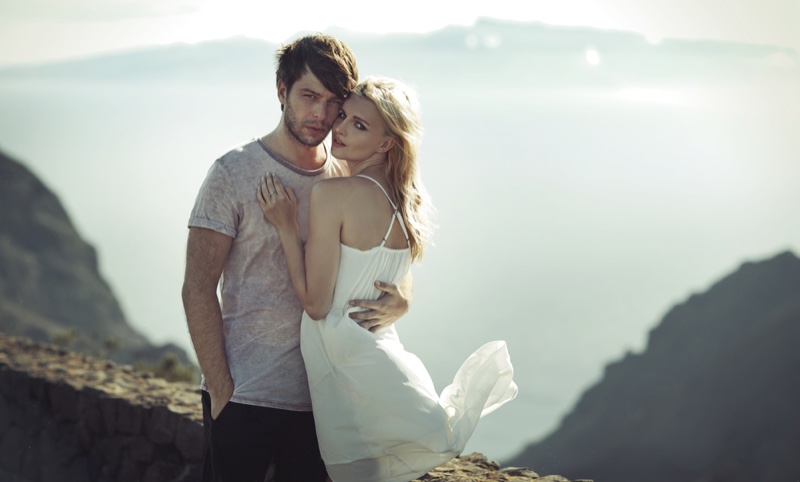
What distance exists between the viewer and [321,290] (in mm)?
2672

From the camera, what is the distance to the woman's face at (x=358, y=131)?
2760 millimetres

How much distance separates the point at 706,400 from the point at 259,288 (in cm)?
3254

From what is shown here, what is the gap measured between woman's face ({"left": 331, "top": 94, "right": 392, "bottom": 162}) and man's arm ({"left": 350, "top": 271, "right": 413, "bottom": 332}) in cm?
48

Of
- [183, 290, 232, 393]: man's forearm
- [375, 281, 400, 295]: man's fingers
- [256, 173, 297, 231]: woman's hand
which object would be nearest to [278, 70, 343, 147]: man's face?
[256, 173, 297, 231]: woman's hand

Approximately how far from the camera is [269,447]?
2896 mm

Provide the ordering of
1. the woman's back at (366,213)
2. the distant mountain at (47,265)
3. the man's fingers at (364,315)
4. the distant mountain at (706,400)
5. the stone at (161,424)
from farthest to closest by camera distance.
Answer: the distant mountain at (47,265) < the distant mountain at (706,400) < the stone at (161,424) < the man's fingers at (364,315) < the woman's back at (366,213)

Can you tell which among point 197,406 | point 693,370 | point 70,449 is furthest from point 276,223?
point 693,370

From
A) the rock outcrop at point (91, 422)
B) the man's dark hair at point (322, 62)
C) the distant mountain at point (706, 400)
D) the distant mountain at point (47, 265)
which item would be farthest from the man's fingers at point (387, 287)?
the distant mountain at point (47, 265)

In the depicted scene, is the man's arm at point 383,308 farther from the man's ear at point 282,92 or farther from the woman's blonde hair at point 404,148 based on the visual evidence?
the man's ear at point 282,92

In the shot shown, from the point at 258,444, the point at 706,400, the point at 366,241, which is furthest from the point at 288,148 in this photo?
the point at 706,400

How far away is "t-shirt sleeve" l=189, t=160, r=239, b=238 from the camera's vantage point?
2691 millimetres

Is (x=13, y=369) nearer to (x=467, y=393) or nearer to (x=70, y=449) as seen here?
(x=70, y=449)

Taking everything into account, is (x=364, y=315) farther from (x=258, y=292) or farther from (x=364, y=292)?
(x=258, y=292)

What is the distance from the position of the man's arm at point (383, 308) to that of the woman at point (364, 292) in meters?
0.03
